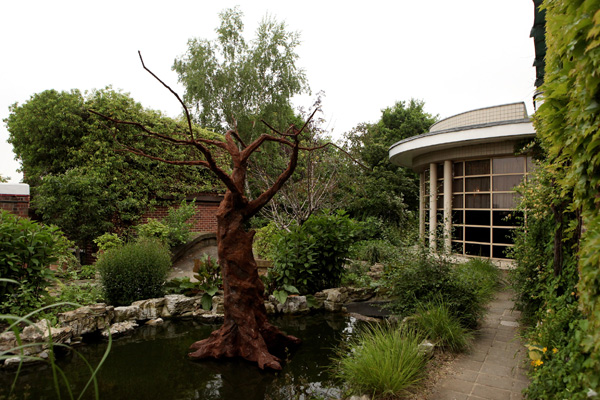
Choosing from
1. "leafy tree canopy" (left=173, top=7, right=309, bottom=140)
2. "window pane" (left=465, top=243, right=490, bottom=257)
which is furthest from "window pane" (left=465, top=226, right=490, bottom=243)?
"leafy tree canopy" (left=173, top=7, right=309, bottom=140)

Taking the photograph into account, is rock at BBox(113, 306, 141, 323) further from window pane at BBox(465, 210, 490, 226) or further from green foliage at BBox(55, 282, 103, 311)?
window pane at BBox(465, 210, 490, 226)

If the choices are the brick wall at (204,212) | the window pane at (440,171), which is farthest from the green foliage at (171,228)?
the window pane at (440,171)

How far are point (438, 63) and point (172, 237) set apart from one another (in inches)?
464

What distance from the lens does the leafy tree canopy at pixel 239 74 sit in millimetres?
18625

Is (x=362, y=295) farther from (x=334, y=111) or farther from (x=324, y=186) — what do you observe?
(x=334, y=111)

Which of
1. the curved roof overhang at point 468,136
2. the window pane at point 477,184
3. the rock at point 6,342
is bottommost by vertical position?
the rock at point 6,342

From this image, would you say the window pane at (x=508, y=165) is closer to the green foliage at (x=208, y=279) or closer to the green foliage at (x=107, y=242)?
the green foliage at (x=208, y=279)

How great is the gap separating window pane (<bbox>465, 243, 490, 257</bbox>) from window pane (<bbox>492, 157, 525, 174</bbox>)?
1.95 metres

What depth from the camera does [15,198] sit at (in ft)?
25.3

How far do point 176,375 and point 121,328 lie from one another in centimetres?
195

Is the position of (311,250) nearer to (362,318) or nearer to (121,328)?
(362,318)

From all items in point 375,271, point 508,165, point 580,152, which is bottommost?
point 375,271

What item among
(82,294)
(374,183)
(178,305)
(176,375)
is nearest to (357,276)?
(178,305)

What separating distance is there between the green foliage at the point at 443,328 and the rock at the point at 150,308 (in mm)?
4131
